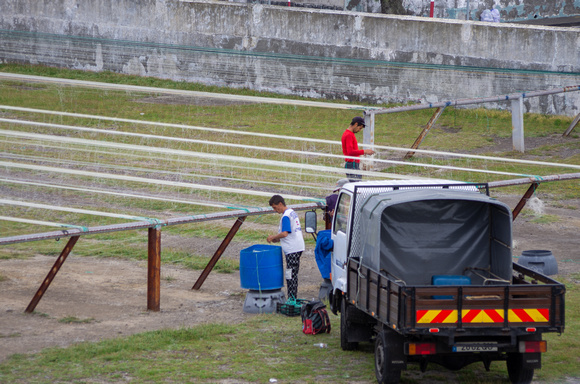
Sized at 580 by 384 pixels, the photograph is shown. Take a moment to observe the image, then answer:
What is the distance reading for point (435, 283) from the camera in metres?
8.74

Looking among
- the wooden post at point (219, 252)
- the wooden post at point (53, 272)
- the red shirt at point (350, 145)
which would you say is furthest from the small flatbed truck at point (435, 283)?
the red shirt at point (350, 145)

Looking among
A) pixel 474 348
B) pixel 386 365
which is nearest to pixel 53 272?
pixel 386 365

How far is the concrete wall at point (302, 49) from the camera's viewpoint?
23578 mm

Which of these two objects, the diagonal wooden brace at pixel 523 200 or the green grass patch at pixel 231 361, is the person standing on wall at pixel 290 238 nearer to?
the green grass patch at pixel 231 361

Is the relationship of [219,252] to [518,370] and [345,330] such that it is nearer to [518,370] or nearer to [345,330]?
[345,330]

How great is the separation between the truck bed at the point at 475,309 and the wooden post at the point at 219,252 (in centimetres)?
456

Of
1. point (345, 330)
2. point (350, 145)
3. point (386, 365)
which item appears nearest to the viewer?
point (386, 365)

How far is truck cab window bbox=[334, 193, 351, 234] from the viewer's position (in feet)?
32.2

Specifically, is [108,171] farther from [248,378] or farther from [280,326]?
[248,378]

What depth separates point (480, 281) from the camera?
909 cm

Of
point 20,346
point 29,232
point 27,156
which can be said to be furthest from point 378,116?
point 20,346

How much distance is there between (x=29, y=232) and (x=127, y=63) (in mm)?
16085

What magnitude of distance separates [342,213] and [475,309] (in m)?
2.79

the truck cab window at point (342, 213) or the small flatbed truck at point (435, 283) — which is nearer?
the small flatbed truck at point (435, 283)
